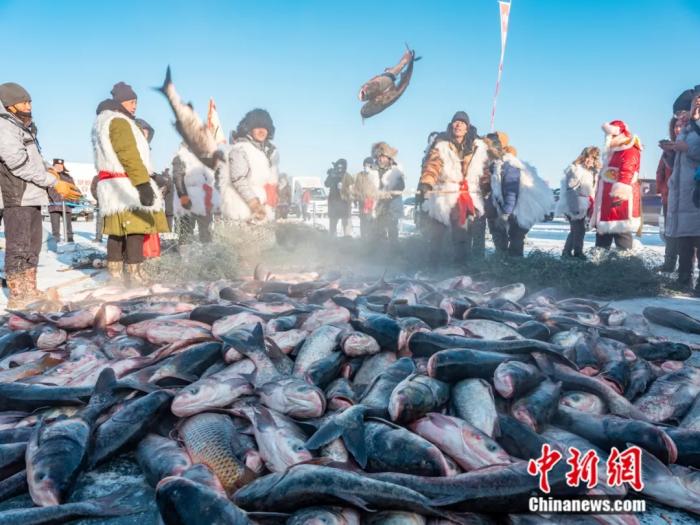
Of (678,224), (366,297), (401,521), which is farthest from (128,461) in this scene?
(678,224)

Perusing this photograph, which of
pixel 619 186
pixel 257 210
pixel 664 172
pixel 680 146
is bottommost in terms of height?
pixel 257 210

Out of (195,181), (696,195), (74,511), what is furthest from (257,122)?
(74,511)

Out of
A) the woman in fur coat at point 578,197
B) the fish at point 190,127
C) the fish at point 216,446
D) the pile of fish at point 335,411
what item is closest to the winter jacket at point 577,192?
the woman in fur coat at point 578,197

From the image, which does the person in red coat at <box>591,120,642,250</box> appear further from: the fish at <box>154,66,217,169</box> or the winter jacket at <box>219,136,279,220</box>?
the fish at <box>154,66,217,169</box>

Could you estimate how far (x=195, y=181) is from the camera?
30.7ft

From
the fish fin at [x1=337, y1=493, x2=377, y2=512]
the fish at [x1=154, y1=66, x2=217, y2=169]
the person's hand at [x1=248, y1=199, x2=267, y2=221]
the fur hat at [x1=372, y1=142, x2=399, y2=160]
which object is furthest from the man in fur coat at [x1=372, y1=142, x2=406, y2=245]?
the fish fin at [x1=337, y1=493, x2=377, y2=512]

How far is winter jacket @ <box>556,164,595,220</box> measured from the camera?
29.9ft

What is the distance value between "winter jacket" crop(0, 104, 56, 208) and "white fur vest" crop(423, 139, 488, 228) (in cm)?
564

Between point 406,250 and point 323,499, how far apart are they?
8.29 metres

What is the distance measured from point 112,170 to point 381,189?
283 inches

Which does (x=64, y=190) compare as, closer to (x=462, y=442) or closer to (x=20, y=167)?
(x=20, y=167)

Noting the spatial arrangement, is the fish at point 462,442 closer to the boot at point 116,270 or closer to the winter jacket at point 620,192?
the boot at point 116,270

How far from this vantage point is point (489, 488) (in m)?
1.81

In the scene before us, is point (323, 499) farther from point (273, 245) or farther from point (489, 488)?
point (273, 245)
